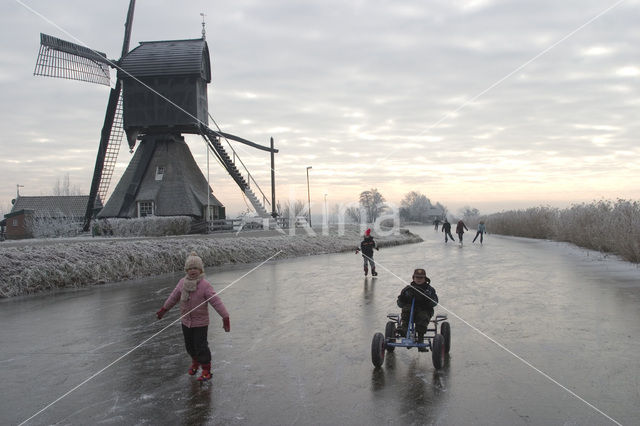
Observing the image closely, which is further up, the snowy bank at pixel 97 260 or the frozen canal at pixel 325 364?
the snowy bank at pixel 97 260

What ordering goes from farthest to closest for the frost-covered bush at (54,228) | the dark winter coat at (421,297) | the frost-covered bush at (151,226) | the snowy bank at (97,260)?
the frost-covered bush at (54,228) < the frost-covered bush at (151,226) < the snowy bank at (97,260) < the dark winter coat at (421,297)

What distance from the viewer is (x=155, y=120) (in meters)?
36.9

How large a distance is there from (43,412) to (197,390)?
5.05 ft

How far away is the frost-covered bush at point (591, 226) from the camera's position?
21.0 m

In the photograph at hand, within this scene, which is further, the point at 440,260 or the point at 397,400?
the point at 440,260

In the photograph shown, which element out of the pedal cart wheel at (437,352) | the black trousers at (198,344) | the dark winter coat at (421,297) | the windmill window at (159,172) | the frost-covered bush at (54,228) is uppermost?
the windmill window at (159,172)

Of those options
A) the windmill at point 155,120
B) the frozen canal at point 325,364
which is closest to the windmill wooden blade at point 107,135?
the windmill at point 155,120

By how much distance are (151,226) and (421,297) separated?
Answer: 101ft

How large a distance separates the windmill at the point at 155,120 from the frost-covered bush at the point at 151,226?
5.84 ft

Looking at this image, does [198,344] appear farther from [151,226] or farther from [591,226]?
[151,226]

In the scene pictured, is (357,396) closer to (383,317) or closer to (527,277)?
(383,317)

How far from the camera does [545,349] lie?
7320mm

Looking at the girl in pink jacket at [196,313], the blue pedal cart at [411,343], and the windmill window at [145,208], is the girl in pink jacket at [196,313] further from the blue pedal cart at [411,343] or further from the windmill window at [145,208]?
the windmill window at [145,208]

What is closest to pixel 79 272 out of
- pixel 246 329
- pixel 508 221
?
pixel 246 329
